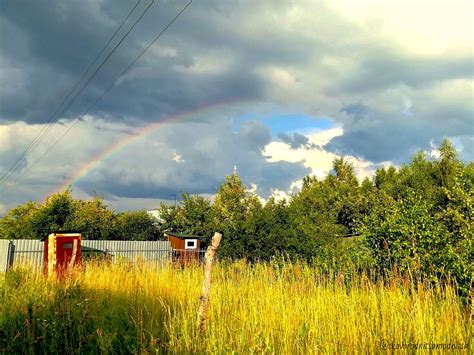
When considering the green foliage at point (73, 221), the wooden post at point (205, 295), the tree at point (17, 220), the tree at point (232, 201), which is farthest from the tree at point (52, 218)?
the wooden post at point (205, 295)

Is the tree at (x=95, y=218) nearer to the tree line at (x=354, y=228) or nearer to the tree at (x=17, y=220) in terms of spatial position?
the tree line at (x=354, y=228)

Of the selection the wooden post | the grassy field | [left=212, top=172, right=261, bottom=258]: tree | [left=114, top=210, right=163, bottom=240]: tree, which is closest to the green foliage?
[left=114, top=210, right=163, bottom=240]: tree

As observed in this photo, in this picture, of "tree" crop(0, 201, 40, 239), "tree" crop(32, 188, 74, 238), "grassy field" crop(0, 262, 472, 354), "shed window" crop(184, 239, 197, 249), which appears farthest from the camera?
"tree" crop(0, 201, 40, 239)

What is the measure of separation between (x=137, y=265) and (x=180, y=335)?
4.80 metres

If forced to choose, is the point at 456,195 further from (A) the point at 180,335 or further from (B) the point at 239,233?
(B) the point at 239,233

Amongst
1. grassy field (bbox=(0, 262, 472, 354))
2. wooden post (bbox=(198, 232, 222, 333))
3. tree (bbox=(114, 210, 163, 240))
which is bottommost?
grassy field (bbox=(0, 262, 472, 354))

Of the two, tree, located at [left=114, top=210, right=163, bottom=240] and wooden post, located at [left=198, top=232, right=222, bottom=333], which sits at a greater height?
tree, located at [left=114, top=210, right=163, bottom=240]

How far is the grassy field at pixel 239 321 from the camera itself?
3.92 meters

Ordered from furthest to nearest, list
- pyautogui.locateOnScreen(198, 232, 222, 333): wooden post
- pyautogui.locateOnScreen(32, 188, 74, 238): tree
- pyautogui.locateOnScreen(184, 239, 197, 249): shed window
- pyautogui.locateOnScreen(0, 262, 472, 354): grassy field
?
pyautogui.locateOnScreen(184, 239, 197, 249): shed window < pyautogui.locateOnScreen(32, 188, 74, 238): tree < pyautogui.locateOnScreen(198, 232, 222, 333): wooden post < pyautogui.locateOnScreen(0, 262, 472, 354): grassy field

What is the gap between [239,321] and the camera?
15.5 ft

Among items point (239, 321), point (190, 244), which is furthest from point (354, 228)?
point (190, 244)

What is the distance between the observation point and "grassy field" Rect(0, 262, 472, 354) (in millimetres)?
3922

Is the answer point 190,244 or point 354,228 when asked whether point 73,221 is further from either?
point 354,228

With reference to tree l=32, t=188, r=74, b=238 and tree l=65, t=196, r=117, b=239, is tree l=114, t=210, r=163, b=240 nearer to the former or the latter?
tree l=65, t=196, r=117, b=239
